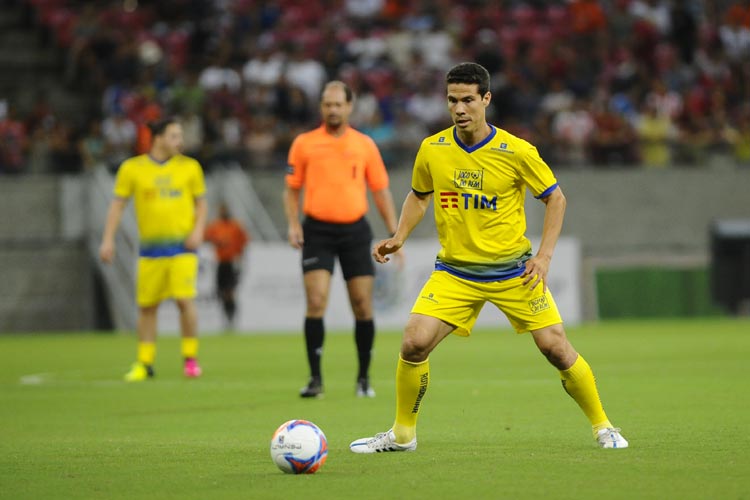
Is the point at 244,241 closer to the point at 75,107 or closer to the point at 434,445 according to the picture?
the point at 75,107

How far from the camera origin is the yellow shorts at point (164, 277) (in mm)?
13359

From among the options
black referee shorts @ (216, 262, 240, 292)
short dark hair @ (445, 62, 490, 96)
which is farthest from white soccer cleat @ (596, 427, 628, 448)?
black referee shorts @ (216, 262, 240, 292)

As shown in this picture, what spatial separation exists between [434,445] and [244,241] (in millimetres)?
15036

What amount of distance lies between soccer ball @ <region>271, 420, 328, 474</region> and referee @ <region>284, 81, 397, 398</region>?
4259 millimetres

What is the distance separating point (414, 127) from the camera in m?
24.5

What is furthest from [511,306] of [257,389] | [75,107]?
[75,107]

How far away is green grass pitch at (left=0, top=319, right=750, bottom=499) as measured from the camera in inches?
251

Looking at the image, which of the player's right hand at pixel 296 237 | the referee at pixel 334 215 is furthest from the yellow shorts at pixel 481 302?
the player's right hand at pixel 296 237

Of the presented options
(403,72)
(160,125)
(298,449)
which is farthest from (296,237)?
(403,72)

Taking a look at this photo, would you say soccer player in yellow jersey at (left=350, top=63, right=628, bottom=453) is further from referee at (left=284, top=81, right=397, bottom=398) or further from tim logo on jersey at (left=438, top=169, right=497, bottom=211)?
referee at (left=284, top=81, right=397, bottom=398)

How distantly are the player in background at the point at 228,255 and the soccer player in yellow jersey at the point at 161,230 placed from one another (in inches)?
352

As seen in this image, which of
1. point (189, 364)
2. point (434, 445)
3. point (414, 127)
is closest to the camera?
point (434, 445)

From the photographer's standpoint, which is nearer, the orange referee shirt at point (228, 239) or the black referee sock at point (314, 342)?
the black referee sock at point (314, 342)

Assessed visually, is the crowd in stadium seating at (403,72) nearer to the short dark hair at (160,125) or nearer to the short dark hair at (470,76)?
the short dark hair at (160,125)
